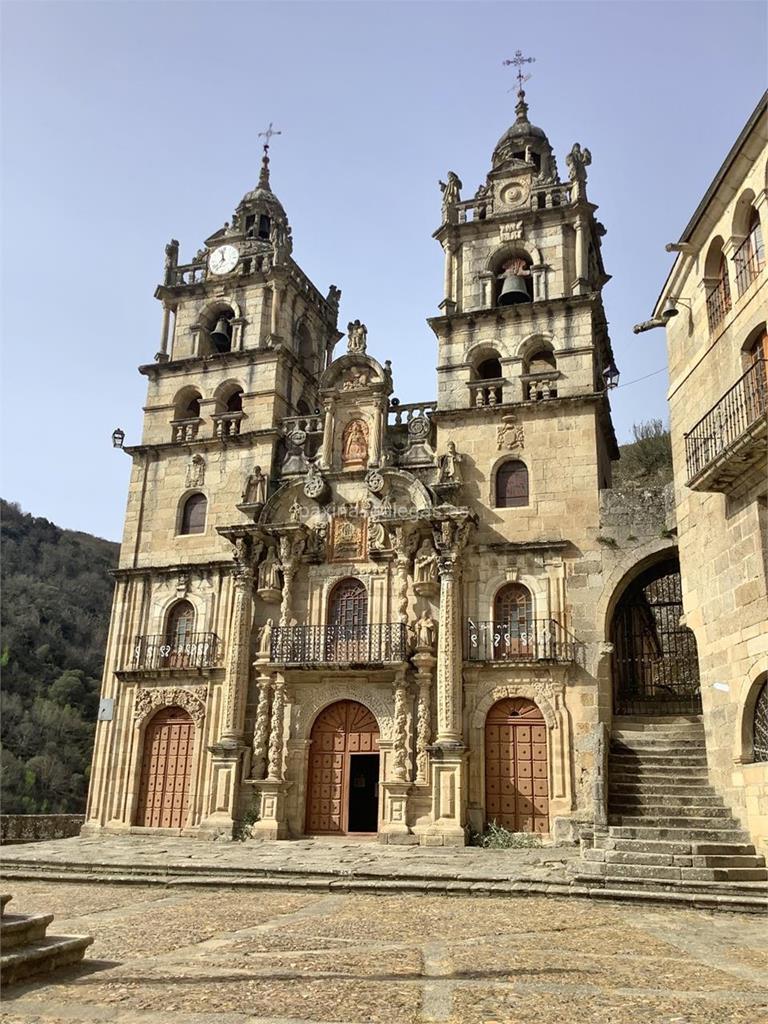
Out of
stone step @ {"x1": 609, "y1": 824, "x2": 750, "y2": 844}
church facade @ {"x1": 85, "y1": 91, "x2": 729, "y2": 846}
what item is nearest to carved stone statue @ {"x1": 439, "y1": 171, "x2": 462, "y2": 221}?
church facade @ {"x1": 85, "y1": 91, "x2": 729, "y2": 846}

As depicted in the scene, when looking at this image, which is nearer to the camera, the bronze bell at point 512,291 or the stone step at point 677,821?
the stone step at point 677,821

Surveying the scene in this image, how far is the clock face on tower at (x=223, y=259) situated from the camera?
2752 centimetres

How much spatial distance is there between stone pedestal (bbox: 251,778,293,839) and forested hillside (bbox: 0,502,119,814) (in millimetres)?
20099

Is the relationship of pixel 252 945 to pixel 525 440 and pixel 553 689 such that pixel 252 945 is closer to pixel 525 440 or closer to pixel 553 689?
pixel 553 689

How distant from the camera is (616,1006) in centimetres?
579

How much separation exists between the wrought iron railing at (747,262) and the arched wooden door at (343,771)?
12.6m

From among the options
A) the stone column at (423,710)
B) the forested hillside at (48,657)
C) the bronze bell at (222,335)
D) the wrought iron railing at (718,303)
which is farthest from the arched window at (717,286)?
the forested hillside at (48,657)

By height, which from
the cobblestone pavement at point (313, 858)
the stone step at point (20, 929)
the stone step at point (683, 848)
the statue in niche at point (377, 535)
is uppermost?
the statue in niche at point (377, 535)

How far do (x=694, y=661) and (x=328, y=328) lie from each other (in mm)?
15899

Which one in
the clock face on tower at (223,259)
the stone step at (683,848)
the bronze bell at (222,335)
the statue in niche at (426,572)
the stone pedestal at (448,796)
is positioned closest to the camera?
the stone step at (683,848)

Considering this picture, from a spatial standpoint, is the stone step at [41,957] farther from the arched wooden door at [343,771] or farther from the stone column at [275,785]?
the arched wooden door at [343,771]

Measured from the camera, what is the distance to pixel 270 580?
22.2 metres

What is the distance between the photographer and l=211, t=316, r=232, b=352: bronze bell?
2714 cm

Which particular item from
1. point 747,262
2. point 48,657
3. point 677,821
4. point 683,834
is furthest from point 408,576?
point 48,657
